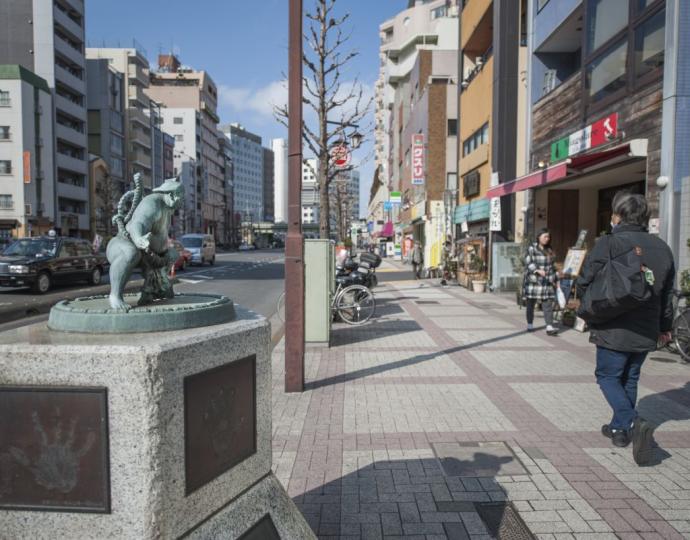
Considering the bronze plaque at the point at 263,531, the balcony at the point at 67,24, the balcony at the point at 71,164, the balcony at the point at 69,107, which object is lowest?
the bronze plaque at the point at 263,531

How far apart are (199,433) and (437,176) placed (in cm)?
3491

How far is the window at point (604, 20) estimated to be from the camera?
34.1ft

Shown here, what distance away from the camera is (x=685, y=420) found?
4.88 meters

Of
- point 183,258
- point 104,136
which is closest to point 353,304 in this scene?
point 183,258

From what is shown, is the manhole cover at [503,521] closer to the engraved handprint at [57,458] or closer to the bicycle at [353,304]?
the engraved handprint at [57,458]

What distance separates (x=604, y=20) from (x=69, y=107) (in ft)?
166

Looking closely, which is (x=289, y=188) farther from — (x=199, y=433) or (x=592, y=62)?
(x=592, y=62)

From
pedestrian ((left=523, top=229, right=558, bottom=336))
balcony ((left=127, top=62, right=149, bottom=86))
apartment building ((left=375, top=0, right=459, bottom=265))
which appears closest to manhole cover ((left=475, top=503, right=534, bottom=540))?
pedestrian ((left=523, top=229, right=558, bottom=336))

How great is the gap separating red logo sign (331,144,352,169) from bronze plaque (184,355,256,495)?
15.0 metres

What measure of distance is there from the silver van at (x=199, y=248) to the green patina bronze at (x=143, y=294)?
1195 inches

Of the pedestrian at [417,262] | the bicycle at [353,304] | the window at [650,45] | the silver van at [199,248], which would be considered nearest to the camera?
the window at [650,45]

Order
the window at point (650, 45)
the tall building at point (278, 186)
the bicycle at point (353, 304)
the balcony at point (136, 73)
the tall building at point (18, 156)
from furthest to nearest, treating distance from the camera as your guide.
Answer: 1. the tall building at point (278, 186)
2. the balcony at point (136, 73)
3. the tall building at point (18, 156)
4. the bicycle at point (353, 304)
5. the window at point (650, 45)

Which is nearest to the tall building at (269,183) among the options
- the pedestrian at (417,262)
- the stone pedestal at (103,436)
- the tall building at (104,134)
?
the tall building at (104,134)

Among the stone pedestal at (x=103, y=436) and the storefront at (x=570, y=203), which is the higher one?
the storefront at (x=570, y=203)
